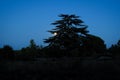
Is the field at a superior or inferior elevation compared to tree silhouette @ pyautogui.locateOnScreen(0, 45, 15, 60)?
inferior

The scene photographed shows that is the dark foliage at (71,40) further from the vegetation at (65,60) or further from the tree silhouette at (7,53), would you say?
the tree silhouette at (7,53)

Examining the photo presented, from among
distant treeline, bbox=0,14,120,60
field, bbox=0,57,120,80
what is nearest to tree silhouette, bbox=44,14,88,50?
distant treeline, bbox=0,14,120,60

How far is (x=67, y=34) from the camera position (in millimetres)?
35344

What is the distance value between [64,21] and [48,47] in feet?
19.1

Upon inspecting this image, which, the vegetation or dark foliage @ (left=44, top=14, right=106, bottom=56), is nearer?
the vegetation

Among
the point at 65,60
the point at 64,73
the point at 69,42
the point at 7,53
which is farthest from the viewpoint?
the point at 69,42

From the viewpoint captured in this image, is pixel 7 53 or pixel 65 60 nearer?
pixel 65 60

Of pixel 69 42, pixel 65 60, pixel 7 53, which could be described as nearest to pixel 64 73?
pixel 65 60

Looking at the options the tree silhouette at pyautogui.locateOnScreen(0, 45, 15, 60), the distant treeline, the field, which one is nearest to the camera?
the field

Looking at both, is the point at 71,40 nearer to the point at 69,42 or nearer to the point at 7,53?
the point at 69,42

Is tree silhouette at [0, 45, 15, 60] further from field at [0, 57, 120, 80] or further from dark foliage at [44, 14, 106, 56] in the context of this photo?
field at [0, 57, 120, 80]

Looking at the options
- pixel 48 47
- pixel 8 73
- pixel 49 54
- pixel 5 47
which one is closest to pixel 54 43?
pixel 48 47

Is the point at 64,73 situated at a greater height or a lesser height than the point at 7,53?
lesser

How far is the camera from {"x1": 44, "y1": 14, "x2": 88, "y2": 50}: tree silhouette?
3422cm
